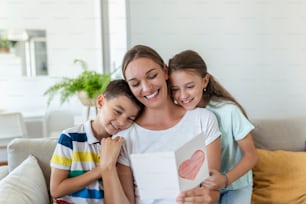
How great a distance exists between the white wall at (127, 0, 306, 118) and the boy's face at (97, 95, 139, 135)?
4.65 ft

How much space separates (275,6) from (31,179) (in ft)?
6.99

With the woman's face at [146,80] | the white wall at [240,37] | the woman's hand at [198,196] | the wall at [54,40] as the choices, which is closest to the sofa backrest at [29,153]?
the woman's face at [146,80]

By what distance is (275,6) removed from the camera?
2.44 metres

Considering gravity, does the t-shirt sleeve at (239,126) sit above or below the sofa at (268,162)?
above

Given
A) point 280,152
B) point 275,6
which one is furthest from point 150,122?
point 275,6

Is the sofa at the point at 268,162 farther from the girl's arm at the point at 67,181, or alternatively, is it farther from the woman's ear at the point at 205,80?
the woman's ear at the point at 205,80

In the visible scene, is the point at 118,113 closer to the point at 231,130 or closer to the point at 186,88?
the point at 186,88

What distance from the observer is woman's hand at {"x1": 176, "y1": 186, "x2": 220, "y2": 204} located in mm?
981

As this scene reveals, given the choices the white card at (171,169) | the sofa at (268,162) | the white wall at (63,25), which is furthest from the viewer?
the white wall at (63,25)

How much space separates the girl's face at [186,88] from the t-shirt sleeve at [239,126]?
6.3 inches

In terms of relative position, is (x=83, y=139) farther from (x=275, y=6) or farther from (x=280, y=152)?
(x=275, y=6)

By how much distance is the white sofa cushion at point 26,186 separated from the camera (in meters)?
1.07

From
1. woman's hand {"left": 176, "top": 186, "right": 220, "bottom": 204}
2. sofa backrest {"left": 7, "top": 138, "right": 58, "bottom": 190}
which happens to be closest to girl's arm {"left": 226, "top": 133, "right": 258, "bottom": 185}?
woman's hand {"left": 176, "top": 186, "right": 220, "bottom": 204}

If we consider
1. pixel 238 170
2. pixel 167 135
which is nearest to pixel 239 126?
pixel 238 170
